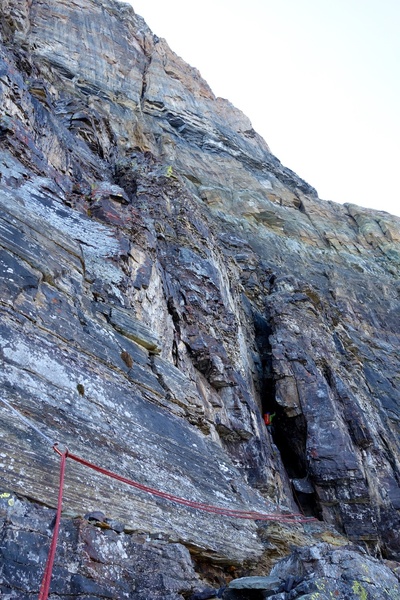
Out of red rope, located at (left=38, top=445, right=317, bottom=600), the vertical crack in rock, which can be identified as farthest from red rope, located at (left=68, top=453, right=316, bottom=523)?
the vertical crack in rock

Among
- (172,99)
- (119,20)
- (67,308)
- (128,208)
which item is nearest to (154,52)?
(119,20)

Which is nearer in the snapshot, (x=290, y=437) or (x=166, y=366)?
(x=166, y=366)

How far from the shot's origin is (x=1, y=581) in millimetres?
4934

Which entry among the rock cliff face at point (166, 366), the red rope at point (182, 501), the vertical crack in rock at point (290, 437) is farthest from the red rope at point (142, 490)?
the vertical crack in rock at point (290, 437)

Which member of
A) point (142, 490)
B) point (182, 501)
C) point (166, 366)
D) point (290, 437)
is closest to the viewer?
point (142, 490)

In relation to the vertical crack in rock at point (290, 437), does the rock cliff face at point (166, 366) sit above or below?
above

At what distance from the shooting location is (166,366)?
1289 cm

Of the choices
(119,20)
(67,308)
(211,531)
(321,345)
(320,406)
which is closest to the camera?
(211,531)

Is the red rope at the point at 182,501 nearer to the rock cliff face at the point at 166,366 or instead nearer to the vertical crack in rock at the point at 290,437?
the rock cliff face at the point at 166,366

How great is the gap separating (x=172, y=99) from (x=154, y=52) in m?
9.35

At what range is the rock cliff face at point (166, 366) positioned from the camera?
6.77 metres

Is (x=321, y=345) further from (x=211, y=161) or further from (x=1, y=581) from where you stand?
(x=211, y=161)

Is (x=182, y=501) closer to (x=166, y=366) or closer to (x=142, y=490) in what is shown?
(x=142, y=490)

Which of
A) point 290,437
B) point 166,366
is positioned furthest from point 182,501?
point 290,437
